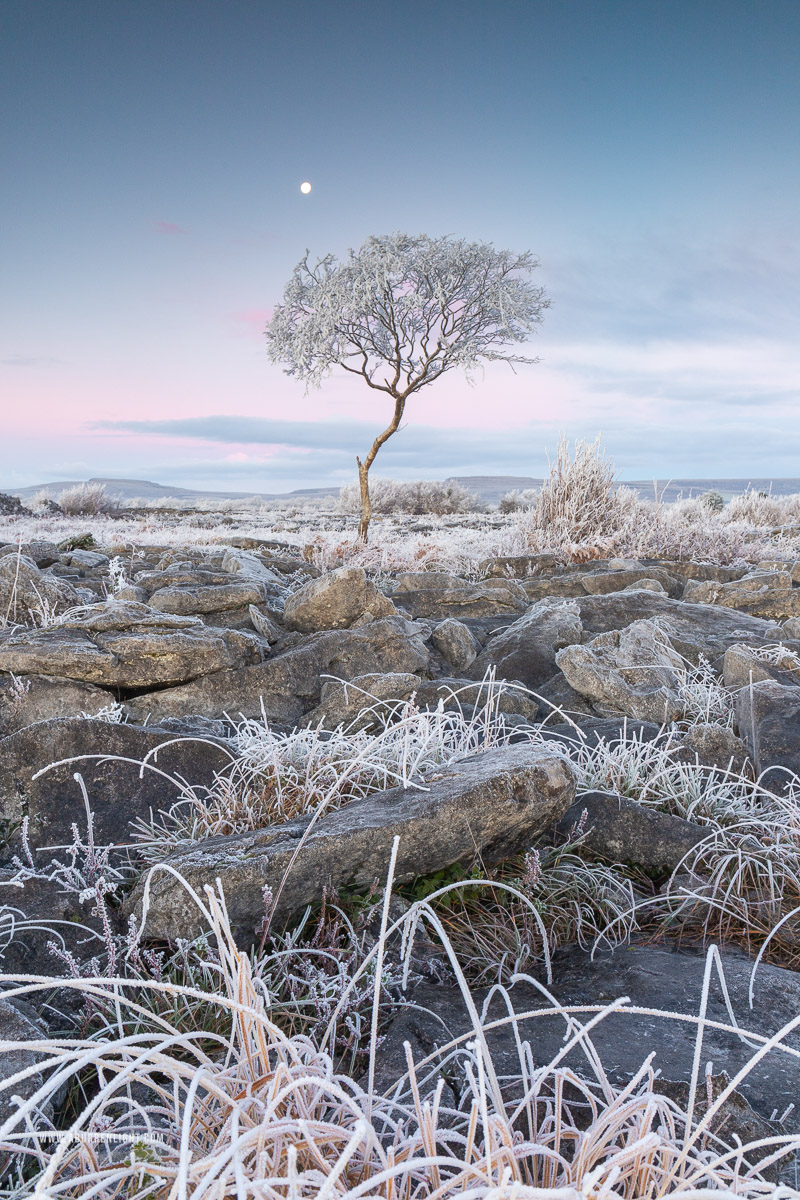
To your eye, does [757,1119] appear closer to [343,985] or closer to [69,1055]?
[343,985]

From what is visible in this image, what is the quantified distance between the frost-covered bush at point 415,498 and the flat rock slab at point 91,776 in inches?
755

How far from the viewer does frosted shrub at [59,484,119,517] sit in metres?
22.0

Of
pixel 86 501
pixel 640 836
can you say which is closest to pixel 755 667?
pixel 640 836

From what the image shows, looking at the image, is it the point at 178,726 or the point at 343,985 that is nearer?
the point at 343,985

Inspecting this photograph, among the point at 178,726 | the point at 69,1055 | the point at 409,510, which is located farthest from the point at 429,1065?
the point at 409,510

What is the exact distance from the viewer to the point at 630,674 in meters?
4.12

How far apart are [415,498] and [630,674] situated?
19538 millimetres

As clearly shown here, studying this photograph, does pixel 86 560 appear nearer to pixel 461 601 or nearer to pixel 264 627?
pixel 264 627

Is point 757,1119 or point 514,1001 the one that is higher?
point 757,1119

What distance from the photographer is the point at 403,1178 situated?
116 centimetres

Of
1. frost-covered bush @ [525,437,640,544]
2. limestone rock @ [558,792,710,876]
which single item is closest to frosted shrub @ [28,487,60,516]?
frost-covered bush @ [525,437,640,544]

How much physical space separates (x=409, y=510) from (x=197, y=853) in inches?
830

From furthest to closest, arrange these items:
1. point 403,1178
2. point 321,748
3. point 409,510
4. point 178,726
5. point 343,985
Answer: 1. point 409,510
2. point 178,726
3. point 321,748
4. point 343,985
5. point 403,1178

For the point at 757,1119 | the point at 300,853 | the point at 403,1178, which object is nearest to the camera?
the point at 403,1178
